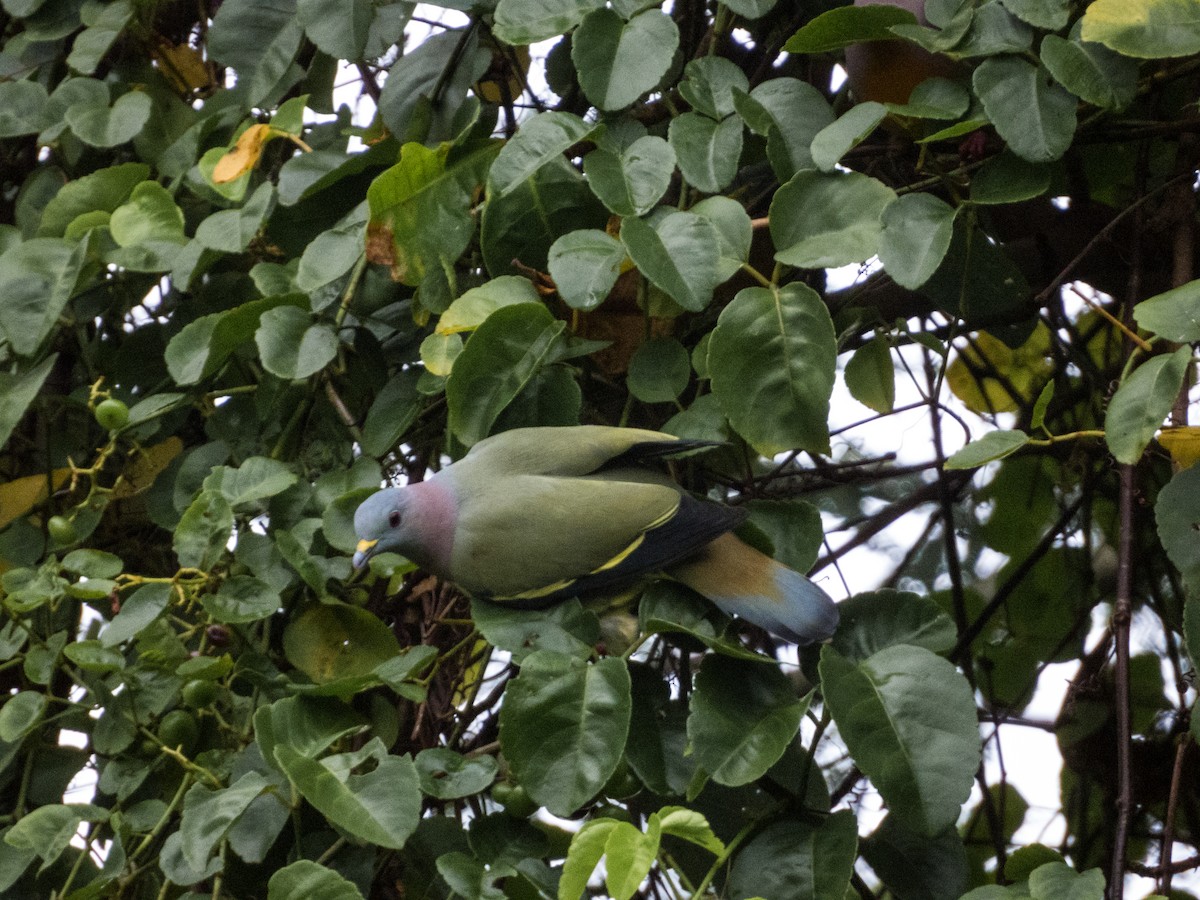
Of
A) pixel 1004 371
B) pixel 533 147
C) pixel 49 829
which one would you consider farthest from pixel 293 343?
pixel 1004 371

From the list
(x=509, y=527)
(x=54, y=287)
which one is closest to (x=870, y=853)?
(x=509, y=527)

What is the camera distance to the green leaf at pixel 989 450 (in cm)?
105

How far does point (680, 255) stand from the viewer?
1.15 meters

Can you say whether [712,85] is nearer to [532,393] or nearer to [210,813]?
[532,393]

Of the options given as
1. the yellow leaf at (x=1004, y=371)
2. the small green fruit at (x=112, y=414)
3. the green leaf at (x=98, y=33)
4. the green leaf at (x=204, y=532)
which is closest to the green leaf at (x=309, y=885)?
the green leaf at (x=204, y=532)

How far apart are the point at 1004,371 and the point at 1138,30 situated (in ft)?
2.88

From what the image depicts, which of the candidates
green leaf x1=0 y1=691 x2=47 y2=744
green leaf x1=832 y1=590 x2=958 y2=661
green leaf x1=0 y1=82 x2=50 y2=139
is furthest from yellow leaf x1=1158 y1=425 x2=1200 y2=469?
green leaf x1=0 y1=82 x2=50 y2=139

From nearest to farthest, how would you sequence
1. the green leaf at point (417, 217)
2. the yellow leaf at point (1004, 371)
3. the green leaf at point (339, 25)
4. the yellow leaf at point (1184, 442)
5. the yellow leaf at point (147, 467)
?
the yellow leaf at point (1184, 442)
the green leaf at point (417, 217)
the green leaf at point (339, 25)
the yellow leaf at point (147, 467)
the yellow leaf at point (1004, 371)

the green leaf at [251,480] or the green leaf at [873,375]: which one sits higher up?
the green leaf at [873,375]

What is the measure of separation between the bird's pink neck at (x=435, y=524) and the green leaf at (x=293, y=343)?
0.17 meters

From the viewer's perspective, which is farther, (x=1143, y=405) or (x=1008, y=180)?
(x=1008, y=180)

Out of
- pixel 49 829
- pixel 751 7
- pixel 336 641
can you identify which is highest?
pixel 751 7

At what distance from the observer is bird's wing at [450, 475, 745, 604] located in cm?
117

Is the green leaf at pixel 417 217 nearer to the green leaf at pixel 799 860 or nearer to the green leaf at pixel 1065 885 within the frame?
the green leaf at pixel 799 860
